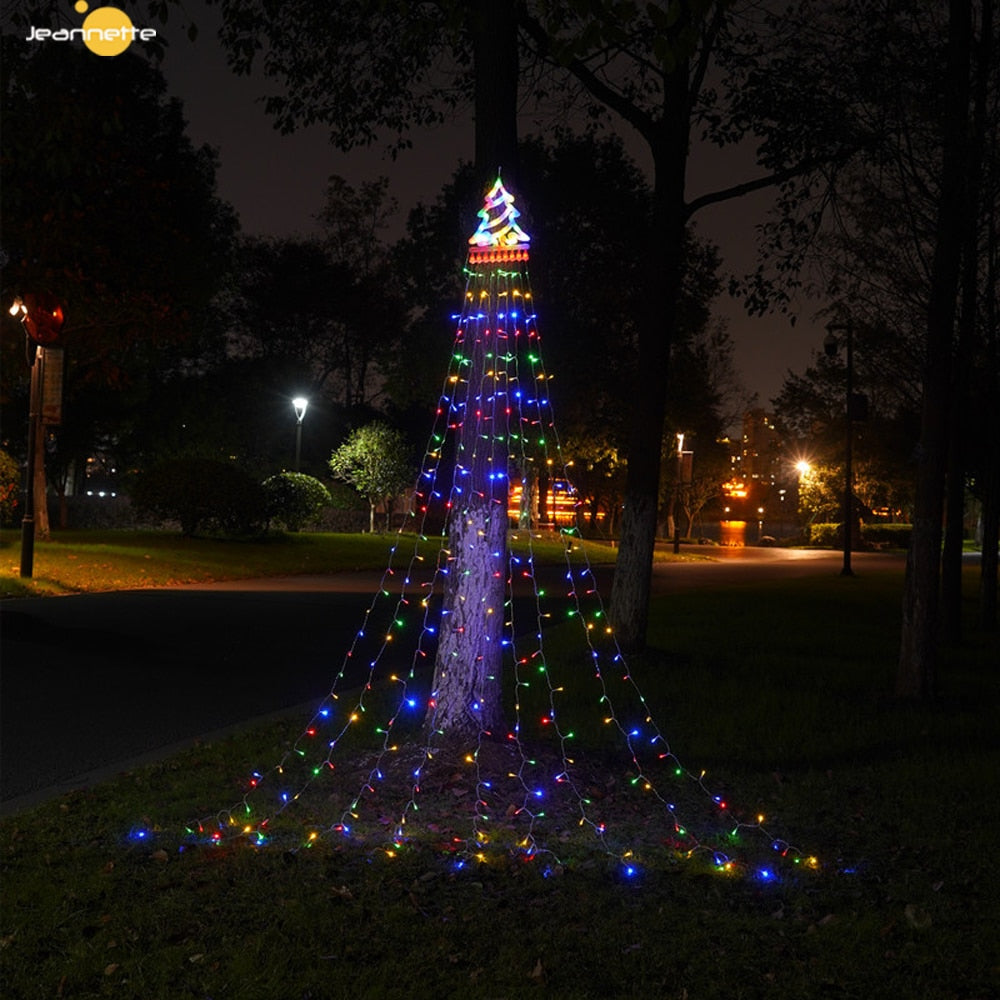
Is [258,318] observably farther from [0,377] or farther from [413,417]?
[0,377]

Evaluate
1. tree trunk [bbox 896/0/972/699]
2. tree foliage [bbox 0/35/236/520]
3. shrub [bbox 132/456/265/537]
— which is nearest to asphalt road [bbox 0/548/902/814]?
tree foliage [bbox 0/35/236/520]

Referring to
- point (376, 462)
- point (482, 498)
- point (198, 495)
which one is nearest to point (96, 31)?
point (482, 498)

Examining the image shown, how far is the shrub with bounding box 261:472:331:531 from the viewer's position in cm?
3378

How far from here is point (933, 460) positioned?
10.6m

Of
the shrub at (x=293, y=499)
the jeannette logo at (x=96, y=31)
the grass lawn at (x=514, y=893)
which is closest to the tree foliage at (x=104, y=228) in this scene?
the jeannette logo at (x=96, y=31)

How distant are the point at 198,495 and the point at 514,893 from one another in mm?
25057

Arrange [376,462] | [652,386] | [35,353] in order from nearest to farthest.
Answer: [652,386], [35,353], [376,462]

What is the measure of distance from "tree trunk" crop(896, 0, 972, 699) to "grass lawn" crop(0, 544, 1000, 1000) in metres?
1.93

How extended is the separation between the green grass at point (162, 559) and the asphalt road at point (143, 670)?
1.36m

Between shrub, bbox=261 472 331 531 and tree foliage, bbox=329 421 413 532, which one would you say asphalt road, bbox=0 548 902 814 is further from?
tree foliage, bbox=329 421 413 532

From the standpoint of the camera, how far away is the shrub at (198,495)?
29.0 metres

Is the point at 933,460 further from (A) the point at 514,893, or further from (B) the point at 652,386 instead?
(A) the point at 514,893

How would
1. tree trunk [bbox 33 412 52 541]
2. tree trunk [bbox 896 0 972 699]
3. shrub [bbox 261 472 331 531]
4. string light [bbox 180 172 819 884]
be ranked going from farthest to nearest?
shrub [bbox 261 472 331 531]
tree trunk [bbox 33 412 52 541]
tree trunk [bbox 896 0 972 699]
string light [bbox 180 172 819 884]

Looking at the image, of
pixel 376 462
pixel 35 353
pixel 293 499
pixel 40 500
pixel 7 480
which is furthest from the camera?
pixel 376 462
